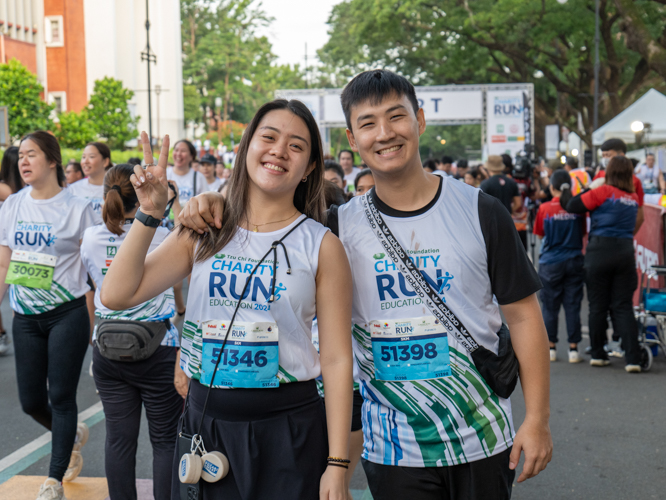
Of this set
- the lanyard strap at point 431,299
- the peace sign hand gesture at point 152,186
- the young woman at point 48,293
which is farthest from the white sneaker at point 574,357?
the peace sign hand gesture at point 152,186

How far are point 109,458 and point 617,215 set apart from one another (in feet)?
17.0

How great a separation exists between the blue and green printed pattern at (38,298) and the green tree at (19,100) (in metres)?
21.3

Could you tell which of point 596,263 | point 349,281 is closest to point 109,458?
point 349,281

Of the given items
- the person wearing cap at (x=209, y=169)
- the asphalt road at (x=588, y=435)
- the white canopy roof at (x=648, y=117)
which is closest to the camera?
the asphalt road at (x=588, y=435)

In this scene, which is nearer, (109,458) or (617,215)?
(109,458)

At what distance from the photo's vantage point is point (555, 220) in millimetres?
7508

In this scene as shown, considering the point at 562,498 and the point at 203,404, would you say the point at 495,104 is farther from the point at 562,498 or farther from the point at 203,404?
the point at 203,404

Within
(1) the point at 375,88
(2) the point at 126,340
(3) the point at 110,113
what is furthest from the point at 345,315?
(3) the point at 110,113

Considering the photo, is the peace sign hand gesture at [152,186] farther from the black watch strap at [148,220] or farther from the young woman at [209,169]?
the young woman at [209,169]

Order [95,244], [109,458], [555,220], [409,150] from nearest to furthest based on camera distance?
[409,150] < [109,458] < [95,244] < [555,220]

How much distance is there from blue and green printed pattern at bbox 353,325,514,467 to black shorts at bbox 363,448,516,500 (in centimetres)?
3

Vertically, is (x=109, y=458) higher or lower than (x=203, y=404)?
lower

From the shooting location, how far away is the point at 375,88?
2.36 metres

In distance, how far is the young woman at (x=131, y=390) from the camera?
11.5 feet
